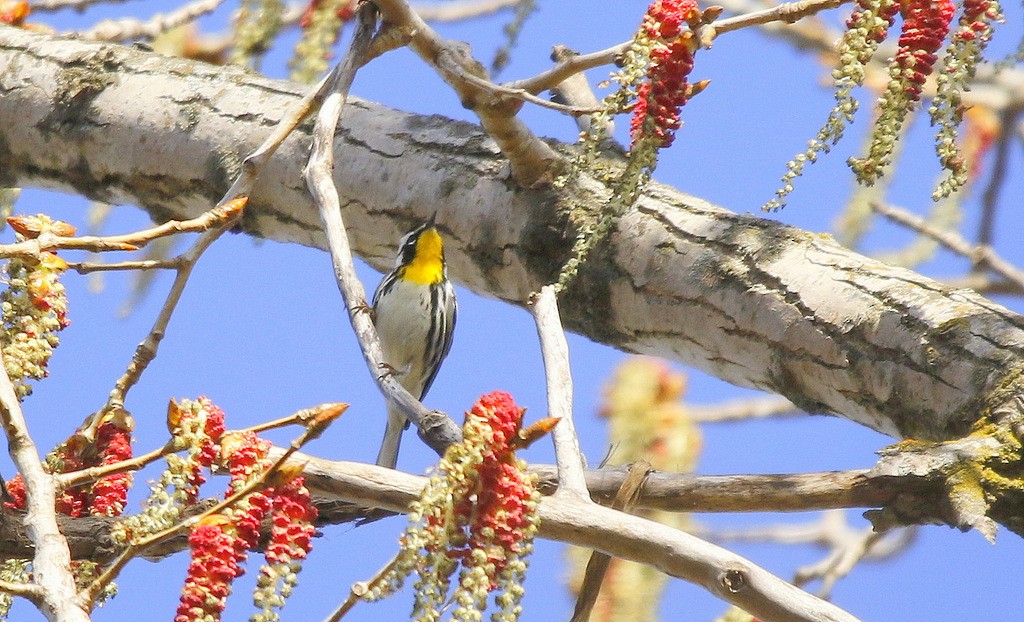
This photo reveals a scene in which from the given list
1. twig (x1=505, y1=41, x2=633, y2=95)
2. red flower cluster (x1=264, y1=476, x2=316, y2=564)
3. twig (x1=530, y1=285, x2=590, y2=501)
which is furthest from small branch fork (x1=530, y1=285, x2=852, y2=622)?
twig (x1=505, y1=41, x2=633, y2=95)

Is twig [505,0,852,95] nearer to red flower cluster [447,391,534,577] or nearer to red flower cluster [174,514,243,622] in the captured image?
Result: red flower cluster [447,391,534,577]

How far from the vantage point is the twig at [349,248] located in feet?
6.25

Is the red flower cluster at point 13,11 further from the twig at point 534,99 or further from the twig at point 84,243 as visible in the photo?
the twig at point 84,243

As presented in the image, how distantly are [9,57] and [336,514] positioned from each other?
7.23 ft

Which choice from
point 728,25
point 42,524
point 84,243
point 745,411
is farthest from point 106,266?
point 745,411

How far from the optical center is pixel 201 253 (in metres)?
2.27

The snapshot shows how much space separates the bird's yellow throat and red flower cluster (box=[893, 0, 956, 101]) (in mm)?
1460

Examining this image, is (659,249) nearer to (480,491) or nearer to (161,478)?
(480,491)

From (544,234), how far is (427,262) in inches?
52.8

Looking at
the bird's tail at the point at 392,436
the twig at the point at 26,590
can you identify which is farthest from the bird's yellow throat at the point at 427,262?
the twig at the point at 26,590

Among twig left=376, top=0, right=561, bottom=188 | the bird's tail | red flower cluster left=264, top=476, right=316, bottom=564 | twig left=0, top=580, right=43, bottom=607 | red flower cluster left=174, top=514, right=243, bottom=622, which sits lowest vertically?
twig left=0, top=580, right=43, bottom=607

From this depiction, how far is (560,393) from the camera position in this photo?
211cm

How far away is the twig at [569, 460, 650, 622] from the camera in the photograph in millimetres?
1989

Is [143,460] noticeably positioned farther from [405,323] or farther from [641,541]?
[405,323]
